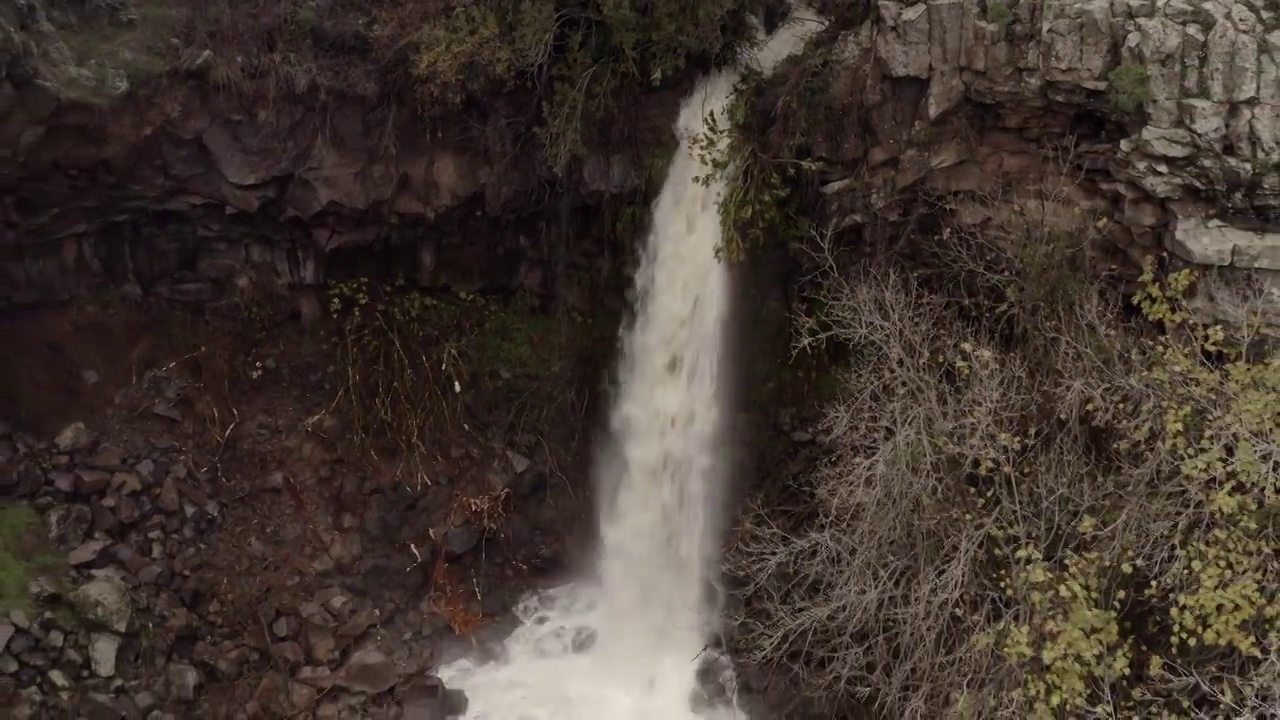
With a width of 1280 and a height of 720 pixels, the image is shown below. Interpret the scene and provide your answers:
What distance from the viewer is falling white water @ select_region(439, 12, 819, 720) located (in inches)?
383

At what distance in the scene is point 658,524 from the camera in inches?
415

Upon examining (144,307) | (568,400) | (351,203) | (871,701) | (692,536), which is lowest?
(871,701)

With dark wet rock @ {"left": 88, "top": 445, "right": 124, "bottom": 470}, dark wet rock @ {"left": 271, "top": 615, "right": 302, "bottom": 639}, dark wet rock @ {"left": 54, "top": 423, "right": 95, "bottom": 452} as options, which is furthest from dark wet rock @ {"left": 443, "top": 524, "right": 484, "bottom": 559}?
dark wet rock @ {"left": 54, "top": 423, "right": 95, "bottom": 452}

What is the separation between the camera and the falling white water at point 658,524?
9.73 m

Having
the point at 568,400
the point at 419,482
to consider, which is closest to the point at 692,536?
the point at 568,400

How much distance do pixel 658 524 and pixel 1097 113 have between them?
5.80 meters

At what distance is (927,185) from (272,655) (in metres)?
7.66

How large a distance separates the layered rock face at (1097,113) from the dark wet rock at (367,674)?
6.36m

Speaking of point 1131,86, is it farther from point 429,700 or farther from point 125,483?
point 125,483

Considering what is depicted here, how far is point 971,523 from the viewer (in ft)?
24.3

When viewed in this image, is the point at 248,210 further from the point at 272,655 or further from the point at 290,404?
the point at 272,655

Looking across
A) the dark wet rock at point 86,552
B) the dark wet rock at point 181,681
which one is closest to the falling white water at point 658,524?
the dark wet rock at point 181,681

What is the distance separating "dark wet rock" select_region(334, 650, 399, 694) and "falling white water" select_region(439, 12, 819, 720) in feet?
→ 2.10

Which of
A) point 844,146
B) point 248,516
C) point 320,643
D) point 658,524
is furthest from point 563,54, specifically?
point 320,643
